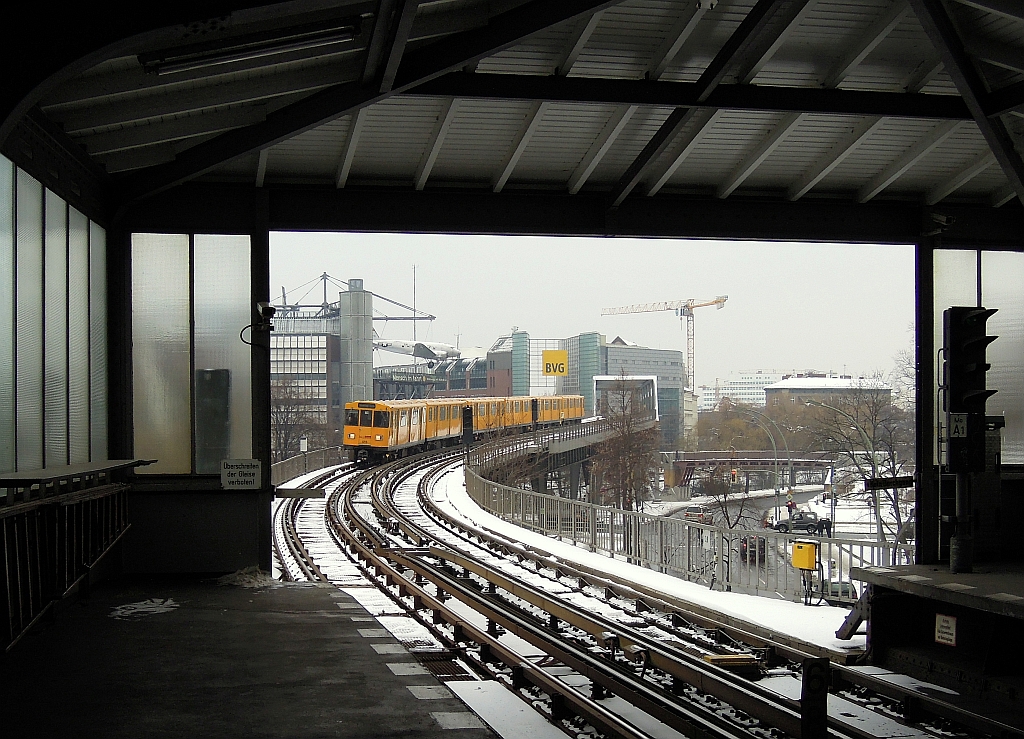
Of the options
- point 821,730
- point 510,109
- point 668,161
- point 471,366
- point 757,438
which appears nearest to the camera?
point 821,730

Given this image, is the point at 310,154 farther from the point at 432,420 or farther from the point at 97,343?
the point at 432,420

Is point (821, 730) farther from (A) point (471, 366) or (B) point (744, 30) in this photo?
(A) point (471, 366)

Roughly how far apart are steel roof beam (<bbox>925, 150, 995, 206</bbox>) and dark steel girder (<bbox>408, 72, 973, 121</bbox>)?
1555mm

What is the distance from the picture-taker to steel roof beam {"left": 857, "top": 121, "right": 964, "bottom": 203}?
10898 millimetres

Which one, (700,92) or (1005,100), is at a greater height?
(700,92)

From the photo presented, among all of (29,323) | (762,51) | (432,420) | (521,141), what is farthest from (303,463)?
(762,51)

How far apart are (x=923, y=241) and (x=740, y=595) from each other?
5.43 meters

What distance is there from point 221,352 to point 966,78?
9157 mm

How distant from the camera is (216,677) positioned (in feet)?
25.2

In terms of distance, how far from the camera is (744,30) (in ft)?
28.2

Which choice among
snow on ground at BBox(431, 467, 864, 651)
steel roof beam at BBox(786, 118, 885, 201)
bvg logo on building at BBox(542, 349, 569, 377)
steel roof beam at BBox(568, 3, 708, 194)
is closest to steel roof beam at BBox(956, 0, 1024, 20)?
steel roof beam at BBox(568, 3, 708, 194)

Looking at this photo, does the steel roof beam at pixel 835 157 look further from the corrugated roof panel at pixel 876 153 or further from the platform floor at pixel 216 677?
the platform floor at pixel 216 677

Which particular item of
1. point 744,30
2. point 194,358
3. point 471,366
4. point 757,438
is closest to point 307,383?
point 471,366

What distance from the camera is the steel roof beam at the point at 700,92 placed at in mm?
8383
